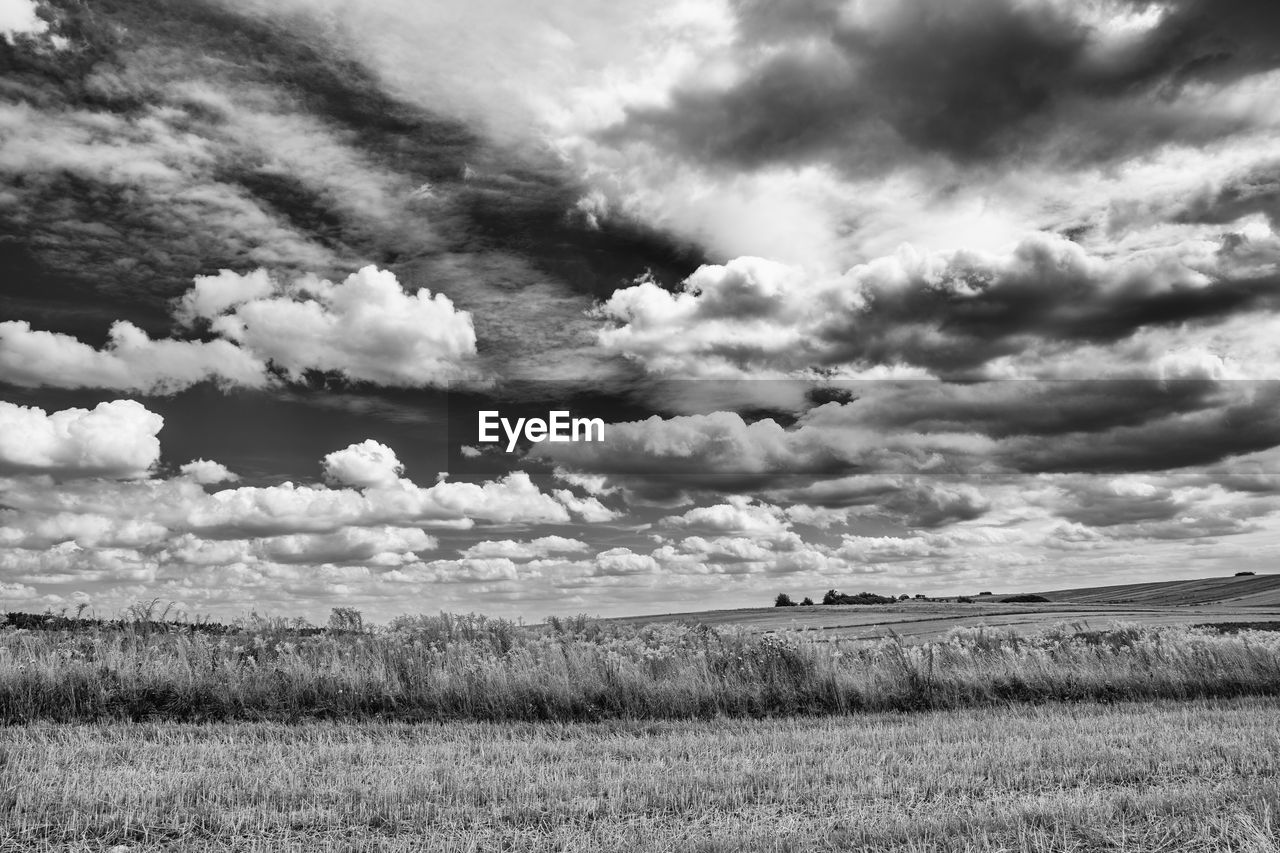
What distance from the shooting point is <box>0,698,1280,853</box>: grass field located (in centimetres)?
728

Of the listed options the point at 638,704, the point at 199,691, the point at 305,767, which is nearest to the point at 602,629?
the point at 638,704

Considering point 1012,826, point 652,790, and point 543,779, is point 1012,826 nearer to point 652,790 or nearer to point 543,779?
point 652,790

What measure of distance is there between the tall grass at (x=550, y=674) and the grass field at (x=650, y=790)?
6.13ft

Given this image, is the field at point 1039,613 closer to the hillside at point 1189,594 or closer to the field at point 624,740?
the hillside at point 1189,594

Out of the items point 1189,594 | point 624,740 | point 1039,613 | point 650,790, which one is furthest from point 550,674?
point 1189,594

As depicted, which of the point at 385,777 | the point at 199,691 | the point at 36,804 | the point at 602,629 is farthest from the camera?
the point at 602,629

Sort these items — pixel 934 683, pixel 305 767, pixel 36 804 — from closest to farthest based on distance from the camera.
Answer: pixel 36 804 < pixel 305 767 < pixel 934 683

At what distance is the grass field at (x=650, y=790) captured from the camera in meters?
7.28

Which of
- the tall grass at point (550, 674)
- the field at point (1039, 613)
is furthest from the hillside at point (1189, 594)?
the tall grass at point (550, 674)

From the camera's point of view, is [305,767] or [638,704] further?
[638,704]

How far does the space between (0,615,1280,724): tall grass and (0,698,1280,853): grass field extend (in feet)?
6.13

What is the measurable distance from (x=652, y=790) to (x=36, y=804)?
540 centimetres

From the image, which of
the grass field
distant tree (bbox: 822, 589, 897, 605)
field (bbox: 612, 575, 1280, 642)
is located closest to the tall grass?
the grass field

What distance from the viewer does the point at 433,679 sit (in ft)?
51.0
